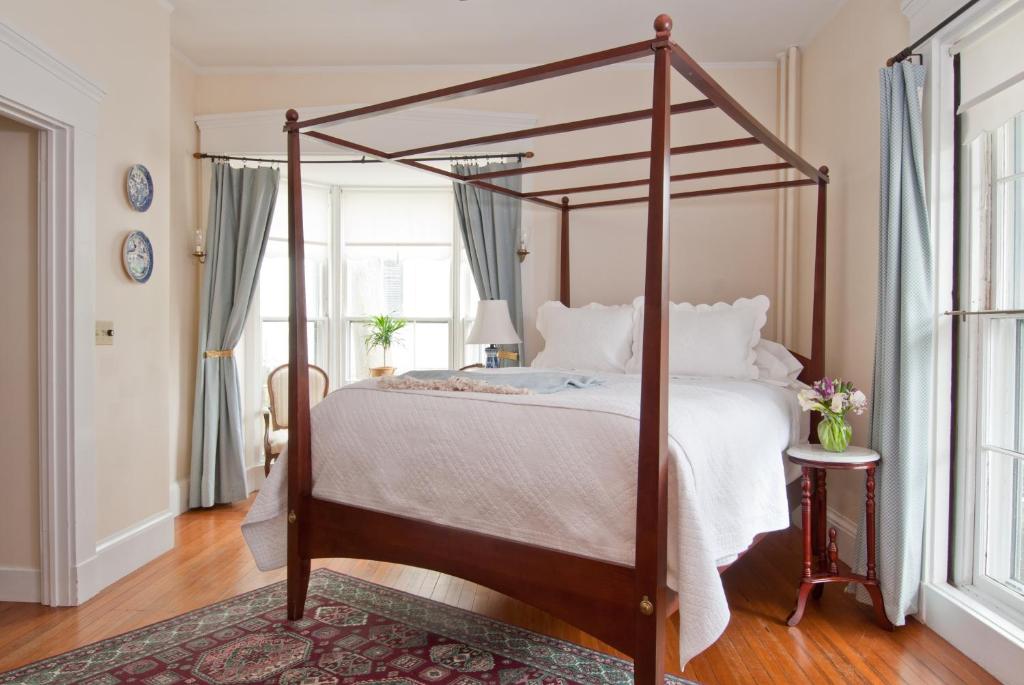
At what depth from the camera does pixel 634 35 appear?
13.4 ft

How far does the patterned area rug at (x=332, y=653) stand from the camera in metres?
2.26

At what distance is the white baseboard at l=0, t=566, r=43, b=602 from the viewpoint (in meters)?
2.89

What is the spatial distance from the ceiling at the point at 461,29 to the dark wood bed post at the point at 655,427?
2200 millimetres

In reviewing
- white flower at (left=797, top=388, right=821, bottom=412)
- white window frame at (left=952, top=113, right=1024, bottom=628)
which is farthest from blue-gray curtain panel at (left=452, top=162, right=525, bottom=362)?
white window frame at (left=952, top=113, right=1024, bottom=628)

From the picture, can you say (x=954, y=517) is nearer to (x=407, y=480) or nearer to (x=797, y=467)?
(x=797, y=467)

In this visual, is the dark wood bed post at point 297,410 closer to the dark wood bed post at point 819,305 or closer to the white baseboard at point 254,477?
the white baseboard at point 254,477

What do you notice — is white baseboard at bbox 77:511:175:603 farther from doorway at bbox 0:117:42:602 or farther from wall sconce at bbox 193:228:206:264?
wall sconce at bbox 193:228:206:264

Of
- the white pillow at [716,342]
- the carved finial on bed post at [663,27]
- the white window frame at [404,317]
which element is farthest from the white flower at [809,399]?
the white window frame at [404,317]

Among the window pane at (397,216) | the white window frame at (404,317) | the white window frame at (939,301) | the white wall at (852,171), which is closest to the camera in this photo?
the white window frame at (939,301)

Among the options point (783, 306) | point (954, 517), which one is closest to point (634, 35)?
point (783, 306)

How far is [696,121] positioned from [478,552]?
3258 millimetres

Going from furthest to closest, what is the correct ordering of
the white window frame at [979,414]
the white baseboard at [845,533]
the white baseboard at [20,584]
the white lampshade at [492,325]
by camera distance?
the white lampshade at [492,325] → the white baseboard at [845,533] → the white baseboard at [20,584] → the white window frame at [979,414]

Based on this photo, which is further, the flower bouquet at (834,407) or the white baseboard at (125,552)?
the white baseboard at (125,552)

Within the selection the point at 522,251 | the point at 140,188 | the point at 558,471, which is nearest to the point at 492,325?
the point at 522,251
